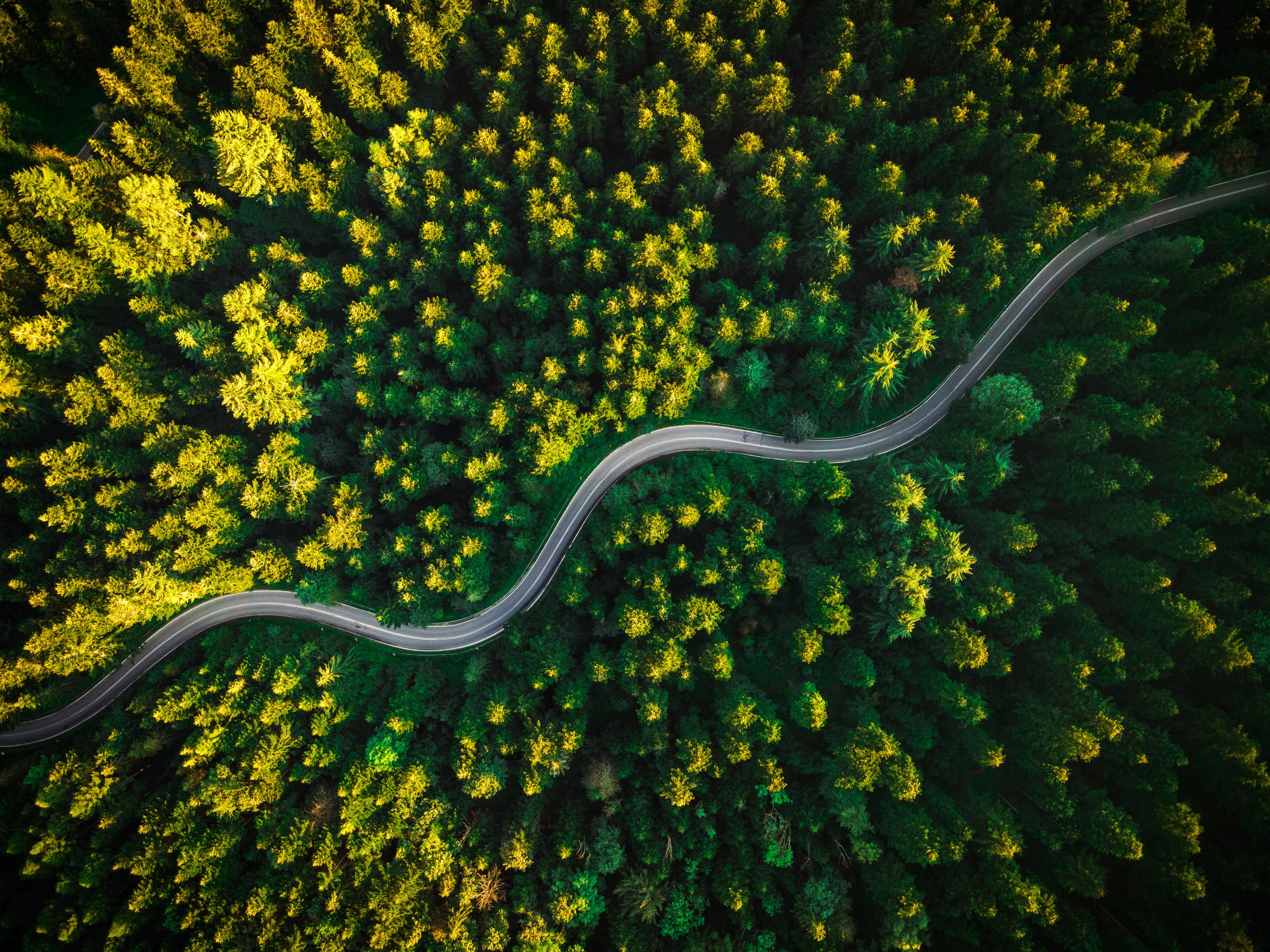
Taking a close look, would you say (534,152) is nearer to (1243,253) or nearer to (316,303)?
(316,303)

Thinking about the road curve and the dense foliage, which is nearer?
the dense foliage

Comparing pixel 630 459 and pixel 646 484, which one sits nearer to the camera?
pixel 646 484

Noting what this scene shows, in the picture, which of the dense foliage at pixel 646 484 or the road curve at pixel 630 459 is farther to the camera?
the road curve at pixel 630 459

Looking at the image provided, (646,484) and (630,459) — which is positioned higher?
(630,459)
